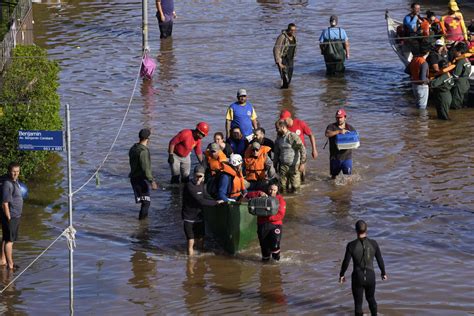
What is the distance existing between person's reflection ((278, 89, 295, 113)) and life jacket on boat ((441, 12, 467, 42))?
3.85 metres

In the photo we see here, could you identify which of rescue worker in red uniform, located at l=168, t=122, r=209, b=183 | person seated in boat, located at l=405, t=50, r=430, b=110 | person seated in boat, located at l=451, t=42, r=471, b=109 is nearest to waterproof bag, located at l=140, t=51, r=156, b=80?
person seated in boat, located at l=405, t=50, r=430, b=110

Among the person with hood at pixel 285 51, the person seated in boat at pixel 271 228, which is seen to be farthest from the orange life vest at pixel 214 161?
the person with hood at pixel 285 51

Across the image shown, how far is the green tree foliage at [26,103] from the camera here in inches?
741

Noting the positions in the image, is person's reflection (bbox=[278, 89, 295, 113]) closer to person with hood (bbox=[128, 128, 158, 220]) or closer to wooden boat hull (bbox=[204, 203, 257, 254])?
person with hood (bbox=[128, 128, 158, 220])

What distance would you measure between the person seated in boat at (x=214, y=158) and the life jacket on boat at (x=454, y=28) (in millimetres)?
10253

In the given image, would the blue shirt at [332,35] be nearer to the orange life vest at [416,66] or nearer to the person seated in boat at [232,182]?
the orange life vest at [416,66]

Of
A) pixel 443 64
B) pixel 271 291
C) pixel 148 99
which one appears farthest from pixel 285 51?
pixel 271 291

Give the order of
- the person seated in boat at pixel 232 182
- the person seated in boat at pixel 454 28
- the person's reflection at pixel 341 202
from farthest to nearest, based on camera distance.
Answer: the person seated in boat at pixel 454 28
the person's reflection at pixel 341 202
the person seated in boat at pixel 232 182

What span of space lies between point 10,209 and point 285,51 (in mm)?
12002

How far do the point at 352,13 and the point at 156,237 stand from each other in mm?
21198

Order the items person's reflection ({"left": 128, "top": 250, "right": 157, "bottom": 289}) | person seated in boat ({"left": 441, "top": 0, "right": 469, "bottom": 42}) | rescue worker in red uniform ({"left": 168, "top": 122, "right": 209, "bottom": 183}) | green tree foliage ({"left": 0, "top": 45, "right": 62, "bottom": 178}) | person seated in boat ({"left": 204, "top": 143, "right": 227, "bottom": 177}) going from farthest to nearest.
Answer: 1. person seated in boat ({"left": 441, "top": 0, "right": 469, "bottom": 42})
2. green tree foliage ({"left": 0, "top": 45, "right": 62, "bottom": 178})
3. rescue worker in red uniform ({"left": 168, "top": 122, "right": 209, "bottom": 183})
4. person seated in boat ({"left": 204, "top": 143, "right": 227, "bottom": 177})
5. person's reflection ({"left": 128, "top": 250, "right": 157, "bottom": 289})

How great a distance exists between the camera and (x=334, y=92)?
26344 mm

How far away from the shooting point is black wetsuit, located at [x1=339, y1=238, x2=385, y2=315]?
13391 mm

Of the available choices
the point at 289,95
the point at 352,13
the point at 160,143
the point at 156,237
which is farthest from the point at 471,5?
the point at 156,237
